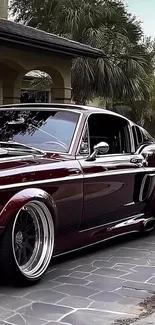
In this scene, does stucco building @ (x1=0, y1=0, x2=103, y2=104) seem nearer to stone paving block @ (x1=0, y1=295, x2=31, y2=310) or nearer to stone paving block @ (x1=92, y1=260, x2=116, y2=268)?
stone paving block @ (x1=92, y1=260, x2=116, y2=268)

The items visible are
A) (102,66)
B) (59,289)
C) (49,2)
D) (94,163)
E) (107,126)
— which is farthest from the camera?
(49,2)

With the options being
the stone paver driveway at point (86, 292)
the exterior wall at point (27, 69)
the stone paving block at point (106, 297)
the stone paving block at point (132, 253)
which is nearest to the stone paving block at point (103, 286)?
the stone paver driveway at point (86, 292)

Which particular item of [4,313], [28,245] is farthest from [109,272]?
[4,313]

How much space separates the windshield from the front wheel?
3.15ft

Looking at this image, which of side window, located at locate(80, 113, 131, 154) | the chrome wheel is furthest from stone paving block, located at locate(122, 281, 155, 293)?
side window, located at locate(80, 113, 131, 154)

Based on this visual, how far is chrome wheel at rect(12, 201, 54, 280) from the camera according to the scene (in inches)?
196

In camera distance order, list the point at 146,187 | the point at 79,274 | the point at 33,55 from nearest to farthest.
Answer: the point at 79,274 < the point at 146,187 < the point at 33,55

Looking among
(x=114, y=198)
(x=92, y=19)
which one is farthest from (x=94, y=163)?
(x=92, y=19)

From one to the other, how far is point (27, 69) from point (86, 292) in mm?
8657

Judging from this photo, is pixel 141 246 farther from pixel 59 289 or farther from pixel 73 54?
pixel 73 54

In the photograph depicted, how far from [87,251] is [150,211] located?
138 cm

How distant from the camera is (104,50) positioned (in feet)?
55.5

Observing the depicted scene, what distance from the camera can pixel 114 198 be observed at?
6316 millimetres

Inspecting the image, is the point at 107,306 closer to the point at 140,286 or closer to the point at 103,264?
the point at 140,286
